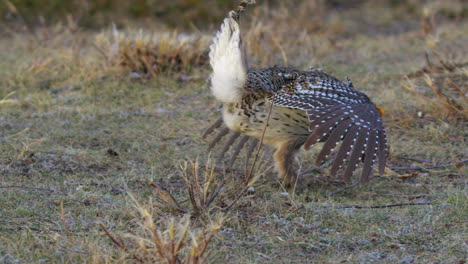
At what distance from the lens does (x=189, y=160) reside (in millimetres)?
3938

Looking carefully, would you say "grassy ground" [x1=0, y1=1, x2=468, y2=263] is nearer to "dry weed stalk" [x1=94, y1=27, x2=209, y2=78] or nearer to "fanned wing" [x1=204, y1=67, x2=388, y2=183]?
"dry weed stalk" [x1=94, y1=27, x2=209, y2=78]

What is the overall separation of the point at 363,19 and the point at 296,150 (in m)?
7.41

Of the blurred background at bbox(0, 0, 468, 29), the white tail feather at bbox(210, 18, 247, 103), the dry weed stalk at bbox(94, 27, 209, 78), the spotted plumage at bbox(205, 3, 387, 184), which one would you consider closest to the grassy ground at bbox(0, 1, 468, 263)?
the dry weed stalk at bbox(94, 27, 209, 78)

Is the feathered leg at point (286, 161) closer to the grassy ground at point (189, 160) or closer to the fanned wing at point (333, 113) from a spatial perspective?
the grassy ground at point (189, 160)

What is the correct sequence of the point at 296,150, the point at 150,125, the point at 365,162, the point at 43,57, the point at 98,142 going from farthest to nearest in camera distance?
the point at 43,57 < the point at 150,125 < the point at 98,142 < the point at 296,150 < the point at 365,162

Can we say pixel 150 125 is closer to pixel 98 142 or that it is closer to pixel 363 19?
pixel 98 142

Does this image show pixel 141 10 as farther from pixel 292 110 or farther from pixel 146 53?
pixel 292 110

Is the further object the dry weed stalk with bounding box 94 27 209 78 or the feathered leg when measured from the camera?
the dry weed stalk with bounding box 94 27 209 78

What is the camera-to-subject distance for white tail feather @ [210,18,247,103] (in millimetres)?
4680

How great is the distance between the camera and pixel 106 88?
7.44 metres

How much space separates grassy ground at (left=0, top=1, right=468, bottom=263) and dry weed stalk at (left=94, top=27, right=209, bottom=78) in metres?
0.02

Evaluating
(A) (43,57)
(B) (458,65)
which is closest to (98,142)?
(A) (43,57)

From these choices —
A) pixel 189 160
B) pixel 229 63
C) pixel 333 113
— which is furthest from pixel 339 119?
pixel 189 160

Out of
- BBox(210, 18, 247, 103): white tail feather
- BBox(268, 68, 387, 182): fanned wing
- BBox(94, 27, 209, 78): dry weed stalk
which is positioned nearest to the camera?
BBox(268, 68, 387, 182): fanned wing
